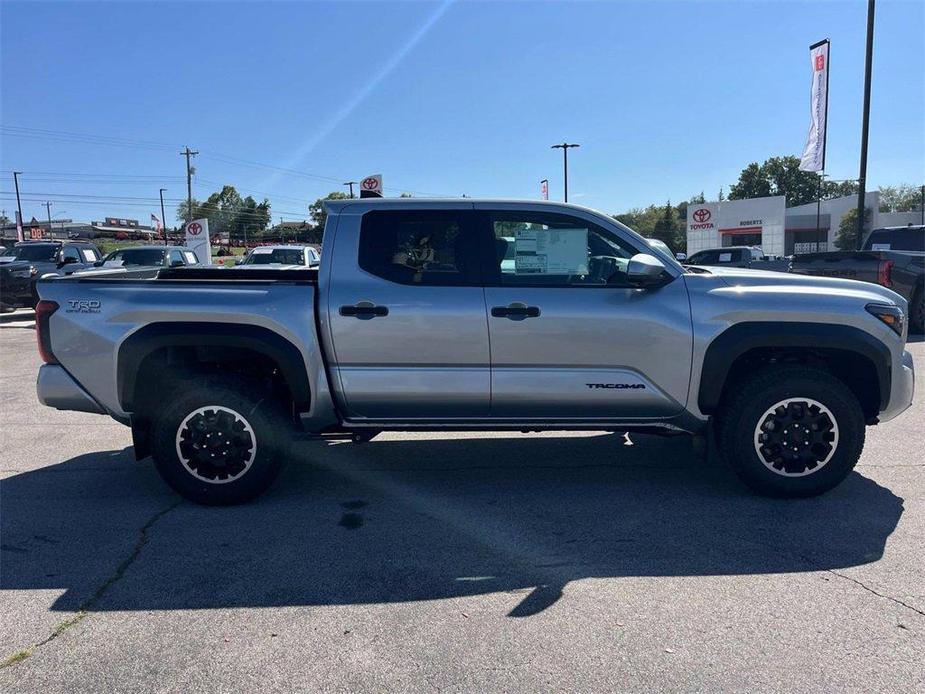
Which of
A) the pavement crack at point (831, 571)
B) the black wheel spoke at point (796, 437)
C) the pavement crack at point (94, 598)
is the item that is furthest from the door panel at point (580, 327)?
the pavement crack at point (94, 598)

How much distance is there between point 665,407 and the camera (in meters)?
4.80

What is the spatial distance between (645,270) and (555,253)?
65cm

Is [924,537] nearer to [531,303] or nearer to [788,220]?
[531,303]

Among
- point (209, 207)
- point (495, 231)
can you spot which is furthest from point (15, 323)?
point (209, 207)

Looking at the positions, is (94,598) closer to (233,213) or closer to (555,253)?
(555,253)

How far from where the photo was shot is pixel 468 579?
3789 millimetres

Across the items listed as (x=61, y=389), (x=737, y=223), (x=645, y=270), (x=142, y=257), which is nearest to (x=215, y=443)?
(x=61, y=389)

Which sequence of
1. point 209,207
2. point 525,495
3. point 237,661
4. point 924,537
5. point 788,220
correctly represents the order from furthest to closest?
point 209,207 → point 788,220 → point 525,495 → point 924,537 → point 237,661

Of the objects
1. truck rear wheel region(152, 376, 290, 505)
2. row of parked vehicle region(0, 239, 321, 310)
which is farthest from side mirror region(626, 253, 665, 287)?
row of parked vehicle region(0, 239, 321, 310)

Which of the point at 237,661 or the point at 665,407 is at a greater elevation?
the point at 665,407

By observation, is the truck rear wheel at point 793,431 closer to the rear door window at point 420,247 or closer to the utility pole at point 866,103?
the rear door window at point 420,247

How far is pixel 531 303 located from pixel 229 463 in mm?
2250

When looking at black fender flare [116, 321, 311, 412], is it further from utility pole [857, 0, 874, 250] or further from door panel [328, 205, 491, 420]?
utility pole [857, 0, 874, 250]

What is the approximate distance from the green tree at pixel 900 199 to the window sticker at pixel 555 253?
108 m
